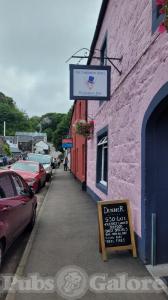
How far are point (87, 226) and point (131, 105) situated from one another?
3.40 meters

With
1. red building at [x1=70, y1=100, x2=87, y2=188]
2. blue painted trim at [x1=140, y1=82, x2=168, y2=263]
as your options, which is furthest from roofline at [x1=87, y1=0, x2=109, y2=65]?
blue painted trim at [x1=140, y1=82, x2=168, y2=263]

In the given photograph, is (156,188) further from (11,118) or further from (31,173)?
(11,118)

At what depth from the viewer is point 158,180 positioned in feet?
16.8

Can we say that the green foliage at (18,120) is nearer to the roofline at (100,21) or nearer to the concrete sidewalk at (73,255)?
the roofline at (100,21)

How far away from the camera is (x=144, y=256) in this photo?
5.22 meters

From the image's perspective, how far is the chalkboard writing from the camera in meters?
5.56

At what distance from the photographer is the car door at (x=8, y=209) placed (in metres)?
5.00

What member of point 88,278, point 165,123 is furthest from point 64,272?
point 165,123

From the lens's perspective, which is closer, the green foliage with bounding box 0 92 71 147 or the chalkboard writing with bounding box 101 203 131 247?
the chalkboard writing with bounding box 101 203 131 247

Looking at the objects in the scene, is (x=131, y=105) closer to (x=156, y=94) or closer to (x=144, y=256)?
(x=156, y=94)

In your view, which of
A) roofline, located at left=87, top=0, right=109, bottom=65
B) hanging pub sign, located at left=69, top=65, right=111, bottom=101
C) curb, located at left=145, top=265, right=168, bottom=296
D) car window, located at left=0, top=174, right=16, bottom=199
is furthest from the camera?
roofline, located at left=87, top=0, right=109, bottom=65

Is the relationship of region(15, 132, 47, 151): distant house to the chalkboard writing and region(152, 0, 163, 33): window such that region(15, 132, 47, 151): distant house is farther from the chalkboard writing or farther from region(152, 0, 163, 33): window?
region(152, 0, 163, 33): window

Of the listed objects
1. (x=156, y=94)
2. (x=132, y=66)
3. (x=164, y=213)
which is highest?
(x=132, y=66)

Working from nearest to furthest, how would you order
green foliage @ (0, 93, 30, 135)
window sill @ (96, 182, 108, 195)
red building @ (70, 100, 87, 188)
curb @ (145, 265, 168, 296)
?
curb @ (145, 265, 168, 296), window sill @ (96, 182, 108, 195), red building @ (70, 100, 87, 188), green foliage @ (0, 93, 30, 135)
